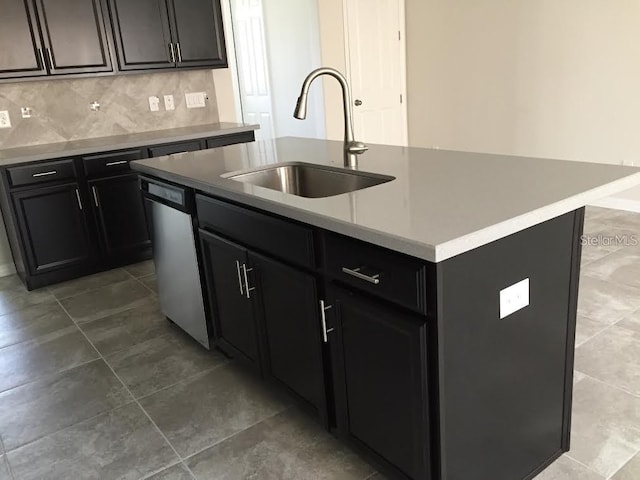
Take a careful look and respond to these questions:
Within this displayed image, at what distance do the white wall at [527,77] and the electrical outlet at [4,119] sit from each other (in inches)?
154

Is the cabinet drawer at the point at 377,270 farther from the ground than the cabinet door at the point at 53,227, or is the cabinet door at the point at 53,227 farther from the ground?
the cabinet drawer at the point at 377,270

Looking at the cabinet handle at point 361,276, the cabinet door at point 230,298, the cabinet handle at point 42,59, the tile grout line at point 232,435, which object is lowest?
the tile grout line at point 232,435

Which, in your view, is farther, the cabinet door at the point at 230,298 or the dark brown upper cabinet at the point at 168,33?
the dark brown upper cabinet at the point at 168,33

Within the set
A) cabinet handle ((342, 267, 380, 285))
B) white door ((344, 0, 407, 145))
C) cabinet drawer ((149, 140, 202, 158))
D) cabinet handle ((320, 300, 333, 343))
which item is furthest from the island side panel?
white door ((344, 0, 407, 145))

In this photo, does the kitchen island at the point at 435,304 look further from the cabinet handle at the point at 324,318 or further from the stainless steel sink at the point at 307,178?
the stainless steel sink at the point at 307,178

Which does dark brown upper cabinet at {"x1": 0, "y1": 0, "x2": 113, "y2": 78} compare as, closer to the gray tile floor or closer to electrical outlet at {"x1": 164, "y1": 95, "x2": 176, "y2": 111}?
electrical outlet at {"x1": 164, "y1": 95, "x2": 176, "y2": 111}

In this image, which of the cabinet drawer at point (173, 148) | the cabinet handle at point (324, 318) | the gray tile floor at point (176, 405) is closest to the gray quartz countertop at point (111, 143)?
the cabinet drawer at point (173, 148)

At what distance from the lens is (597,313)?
9.25 ft

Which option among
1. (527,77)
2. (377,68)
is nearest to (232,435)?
(527,77)

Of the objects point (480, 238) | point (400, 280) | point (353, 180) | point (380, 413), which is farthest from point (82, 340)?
point (480, 238)

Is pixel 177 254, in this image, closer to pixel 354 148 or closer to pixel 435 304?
pixel 354 148

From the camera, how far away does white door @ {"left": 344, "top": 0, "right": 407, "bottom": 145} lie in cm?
526

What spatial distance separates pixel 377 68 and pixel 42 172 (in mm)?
3422

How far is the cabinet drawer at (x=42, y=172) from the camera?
3.49m
